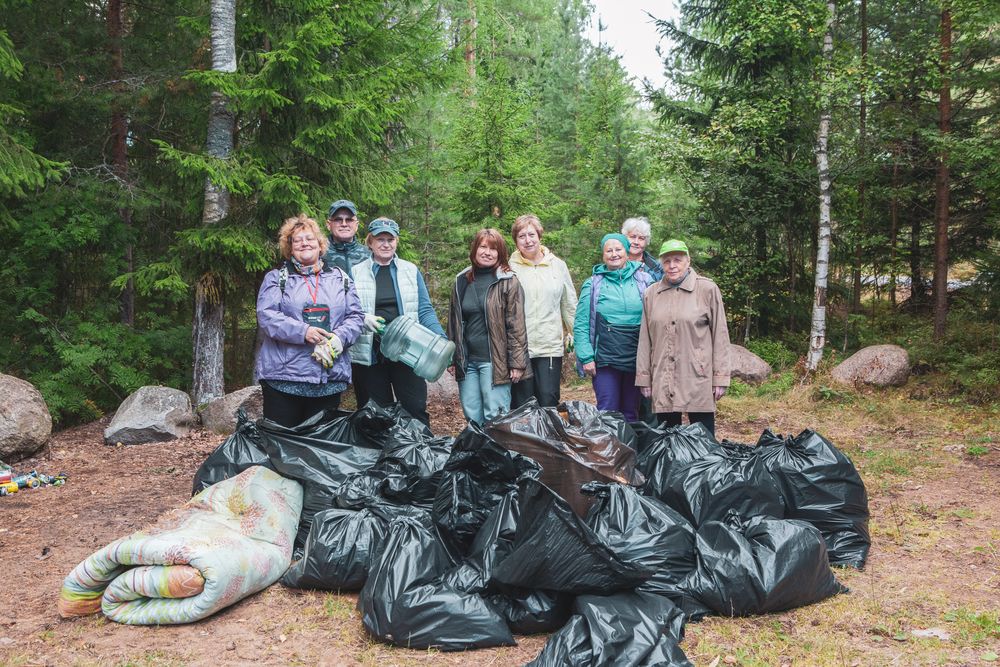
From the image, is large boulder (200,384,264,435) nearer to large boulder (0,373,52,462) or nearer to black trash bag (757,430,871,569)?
large boulder (0,373,52,462)

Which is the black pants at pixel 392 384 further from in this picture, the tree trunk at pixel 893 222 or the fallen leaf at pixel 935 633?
the tree trunk at pixel 893 222

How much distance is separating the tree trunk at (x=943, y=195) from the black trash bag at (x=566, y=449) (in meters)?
6.98

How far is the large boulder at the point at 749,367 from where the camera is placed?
32.2 feet

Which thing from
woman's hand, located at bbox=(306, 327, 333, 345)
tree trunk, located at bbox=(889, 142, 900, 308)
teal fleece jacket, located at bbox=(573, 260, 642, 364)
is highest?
tree trunk, located at bbox=(889, 142, 900, 308)

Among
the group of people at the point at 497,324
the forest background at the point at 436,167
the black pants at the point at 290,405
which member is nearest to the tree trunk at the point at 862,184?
the forest background at the point at 436,167

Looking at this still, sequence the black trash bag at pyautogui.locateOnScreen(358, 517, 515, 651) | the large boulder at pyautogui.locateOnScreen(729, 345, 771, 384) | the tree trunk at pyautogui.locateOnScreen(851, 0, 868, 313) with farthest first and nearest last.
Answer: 1. the large boulder at pyautogui.locateOnScreen(729, 345, 771, 384)
2. the tree trunk at pyautogui.locateOnScreen(851, 0, 868, 313)
3. the black trash bag at pyautogui.locateOnScreen(358, 517, 515, 651)

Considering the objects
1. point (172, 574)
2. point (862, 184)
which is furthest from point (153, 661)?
point (862, 184)

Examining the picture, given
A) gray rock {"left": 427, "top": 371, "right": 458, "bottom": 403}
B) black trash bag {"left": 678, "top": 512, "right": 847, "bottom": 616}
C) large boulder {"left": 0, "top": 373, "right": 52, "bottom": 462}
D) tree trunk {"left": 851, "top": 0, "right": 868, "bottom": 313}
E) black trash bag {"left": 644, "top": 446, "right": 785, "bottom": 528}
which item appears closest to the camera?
black trash bag {"left": 678, "top": 512, "right": 847, "bottom": 616}

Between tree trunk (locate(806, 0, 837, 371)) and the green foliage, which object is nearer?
tree trunk (locate(806, 0, 837, 371))

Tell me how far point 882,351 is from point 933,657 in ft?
→ 23.8

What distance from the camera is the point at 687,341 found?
4.46 metres

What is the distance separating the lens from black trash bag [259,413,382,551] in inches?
155

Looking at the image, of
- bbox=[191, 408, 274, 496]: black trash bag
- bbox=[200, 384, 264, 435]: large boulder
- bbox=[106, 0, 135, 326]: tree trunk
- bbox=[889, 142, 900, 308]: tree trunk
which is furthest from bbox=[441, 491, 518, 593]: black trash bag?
bbox=[889, 142, 900, 308]: tree trunk

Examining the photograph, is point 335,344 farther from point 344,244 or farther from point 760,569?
point 760,569
